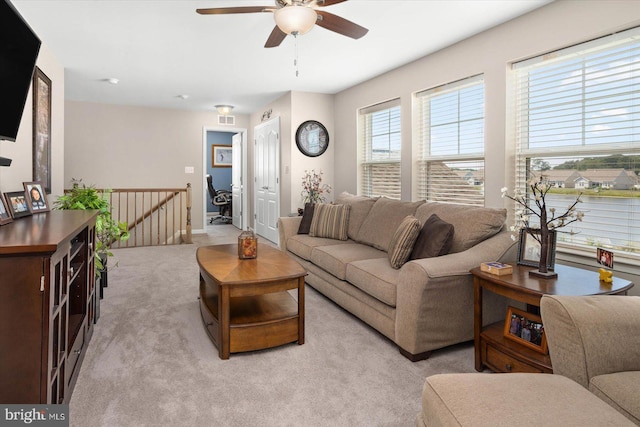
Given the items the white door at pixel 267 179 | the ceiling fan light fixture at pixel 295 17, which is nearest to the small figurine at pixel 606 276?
the ceiling fan light fixture at pixel 295 17

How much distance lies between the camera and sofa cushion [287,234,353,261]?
383 centimetres

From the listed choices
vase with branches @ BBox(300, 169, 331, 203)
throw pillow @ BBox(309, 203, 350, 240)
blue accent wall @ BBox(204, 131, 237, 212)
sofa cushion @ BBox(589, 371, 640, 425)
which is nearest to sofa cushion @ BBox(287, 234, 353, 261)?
throw pillow @ BBox(309, 203, 350, 240)

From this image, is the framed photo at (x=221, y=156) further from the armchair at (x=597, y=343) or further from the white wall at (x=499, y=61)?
the armchair at (x=597, y=343)

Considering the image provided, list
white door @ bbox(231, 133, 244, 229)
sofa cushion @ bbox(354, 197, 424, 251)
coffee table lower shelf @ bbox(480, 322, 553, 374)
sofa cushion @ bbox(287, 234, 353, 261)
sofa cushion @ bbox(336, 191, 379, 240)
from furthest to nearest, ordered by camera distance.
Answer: white door @ bbox(231, 133, 244, 229) < sofa cushion @ bbox(336, 191, 379, 240) < sofa cushion @ bbox(287, 234, 353, 261) < sofa cushion @ bbox(354, 197, 424, 251) < coffee table lower shelf @ bbox(480, 322, 553, 374)

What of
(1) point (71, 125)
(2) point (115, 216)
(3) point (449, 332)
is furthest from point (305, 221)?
(1) point (71, 125)

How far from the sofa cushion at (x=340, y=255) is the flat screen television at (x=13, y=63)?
7.57ft

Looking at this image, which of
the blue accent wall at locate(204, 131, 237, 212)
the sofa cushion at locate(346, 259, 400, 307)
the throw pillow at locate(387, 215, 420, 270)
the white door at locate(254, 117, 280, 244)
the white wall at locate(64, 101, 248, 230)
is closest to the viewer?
the sofa cushion at locate(346, 259, 400, 307)

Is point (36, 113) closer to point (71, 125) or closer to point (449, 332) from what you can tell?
point (71, 125)

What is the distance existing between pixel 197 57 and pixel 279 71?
3.27 ft

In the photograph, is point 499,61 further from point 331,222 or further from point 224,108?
point 224,108

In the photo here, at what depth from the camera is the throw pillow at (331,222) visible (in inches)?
160

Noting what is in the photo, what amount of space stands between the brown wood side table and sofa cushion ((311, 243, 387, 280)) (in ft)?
3.66

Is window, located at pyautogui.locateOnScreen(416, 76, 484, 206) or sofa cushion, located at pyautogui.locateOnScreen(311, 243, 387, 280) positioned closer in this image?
sofa cushion, located at pyautogui.locateOnScreen(311, 243, 387, 280)

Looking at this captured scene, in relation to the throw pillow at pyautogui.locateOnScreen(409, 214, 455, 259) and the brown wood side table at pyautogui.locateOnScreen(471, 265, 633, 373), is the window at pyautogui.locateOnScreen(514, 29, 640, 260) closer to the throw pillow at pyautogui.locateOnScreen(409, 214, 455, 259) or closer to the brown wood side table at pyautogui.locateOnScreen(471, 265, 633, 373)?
the brown wood side table at pyautogui.locateOnScreen(471, 265, 633, 373)
